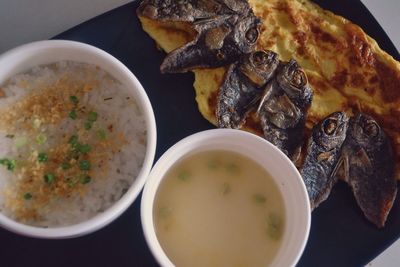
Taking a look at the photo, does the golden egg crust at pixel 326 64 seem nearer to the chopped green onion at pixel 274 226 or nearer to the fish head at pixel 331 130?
the fish head at pixel 331 130

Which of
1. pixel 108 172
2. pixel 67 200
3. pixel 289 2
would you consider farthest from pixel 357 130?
pixel 67 200

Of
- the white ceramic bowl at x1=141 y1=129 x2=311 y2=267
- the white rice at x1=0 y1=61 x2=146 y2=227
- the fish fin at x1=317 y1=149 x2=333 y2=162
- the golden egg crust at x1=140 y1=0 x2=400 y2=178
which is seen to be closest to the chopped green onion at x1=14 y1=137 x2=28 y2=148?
the white rice at x1=0 y1=61 x2=146 y2=227

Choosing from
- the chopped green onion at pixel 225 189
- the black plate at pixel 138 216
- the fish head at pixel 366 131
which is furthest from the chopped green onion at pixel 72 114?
the fish head at pixel 366 131

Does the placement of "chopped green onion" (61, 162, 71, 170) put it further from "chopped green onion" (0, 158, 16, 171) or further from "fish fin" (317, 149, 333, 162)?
"fish fin" (317, 149, 333, 162)

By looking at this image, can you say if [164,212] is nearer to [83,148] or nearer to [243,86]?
[83,148]

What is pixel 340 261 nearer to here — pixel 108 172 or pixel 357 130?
pixel 357 130
